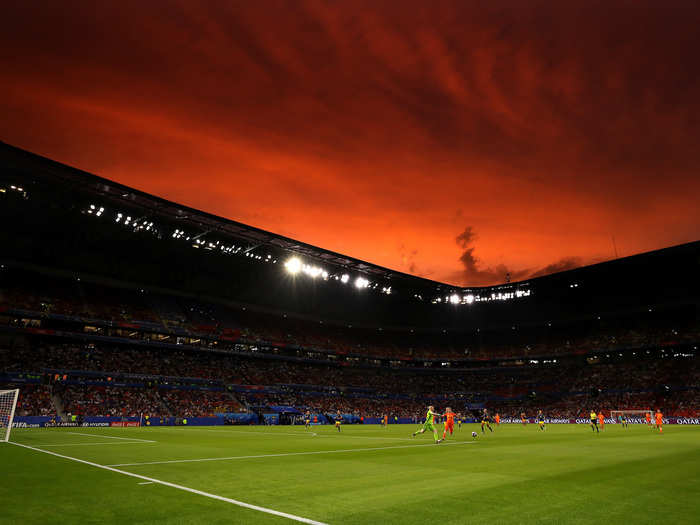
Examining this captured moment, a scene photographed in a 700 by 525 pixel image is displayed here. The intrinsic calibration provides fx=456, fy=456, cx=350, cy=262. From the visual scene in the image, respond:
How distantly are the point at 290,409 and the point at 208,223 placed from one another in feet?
95.0

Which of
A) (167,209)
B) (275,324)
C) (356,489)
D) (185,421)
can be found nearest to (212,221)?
(167,209)

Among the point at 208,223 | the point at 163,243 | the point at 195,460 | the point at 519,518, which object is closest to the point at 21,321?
the point at 163,243

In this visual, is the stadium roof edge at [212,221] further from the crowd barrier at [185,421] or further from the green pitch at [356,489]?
the green pitch at [356,489]

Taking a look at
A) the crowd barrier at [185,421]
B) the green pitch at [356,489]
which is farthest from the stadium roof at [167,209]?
the green pitch at [356,489]

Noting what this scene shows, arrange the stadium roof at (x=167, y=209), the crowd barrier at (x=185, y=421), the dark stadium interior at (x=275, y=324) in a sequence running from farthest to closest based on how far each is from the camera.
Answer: the dark stadium interior at (x=275, y=324) < the crowd barrier at (x=185, y=421) < the stadium roof at (x=167, y=209)

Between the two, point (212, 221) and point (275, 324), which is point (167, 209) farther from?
point (275, 324)

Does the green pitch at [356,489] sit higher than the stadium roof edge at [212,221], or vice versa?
the stadium roof edge at [212,221]

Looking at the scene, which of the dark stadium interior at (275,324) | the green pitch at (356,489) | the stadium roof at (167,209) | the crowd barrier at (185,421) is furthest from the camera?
the dark stadium interior at (275,324)

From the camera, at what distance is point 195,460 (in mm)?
16016

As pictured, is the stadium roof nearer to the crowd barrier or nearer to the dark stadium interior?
the dark stadium interior

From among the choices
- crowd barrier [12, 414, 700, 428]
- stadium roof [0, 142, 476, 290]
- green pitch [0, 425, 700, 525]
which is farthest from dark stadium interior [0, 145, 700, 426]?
green pitch [0, 425, 700, 525]

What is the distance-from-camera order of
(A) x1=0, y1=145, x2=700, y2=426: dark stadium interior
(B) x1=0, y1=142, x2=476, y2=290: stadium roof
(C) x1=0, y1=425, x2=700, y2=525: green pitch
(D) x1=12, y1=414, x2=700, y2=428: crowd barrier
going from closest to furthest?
(C) x1=0, y1=425, x2=700, y2=525: green pitch, (B) x1=0, y1=142, x2=476, y2=290: stadium roof, (D) x1=12, y1=414, x2=700, y2=428: crowd barrier, (A) x1=0, y1=145, x2=700, y2=426: dark stadium interior

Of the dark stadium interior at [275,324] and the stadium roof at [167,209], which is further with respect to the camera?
the dark stadium interior at [275,324]

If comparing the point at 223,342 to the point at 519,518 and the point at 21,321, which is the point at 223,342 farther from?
the point at 519,518
